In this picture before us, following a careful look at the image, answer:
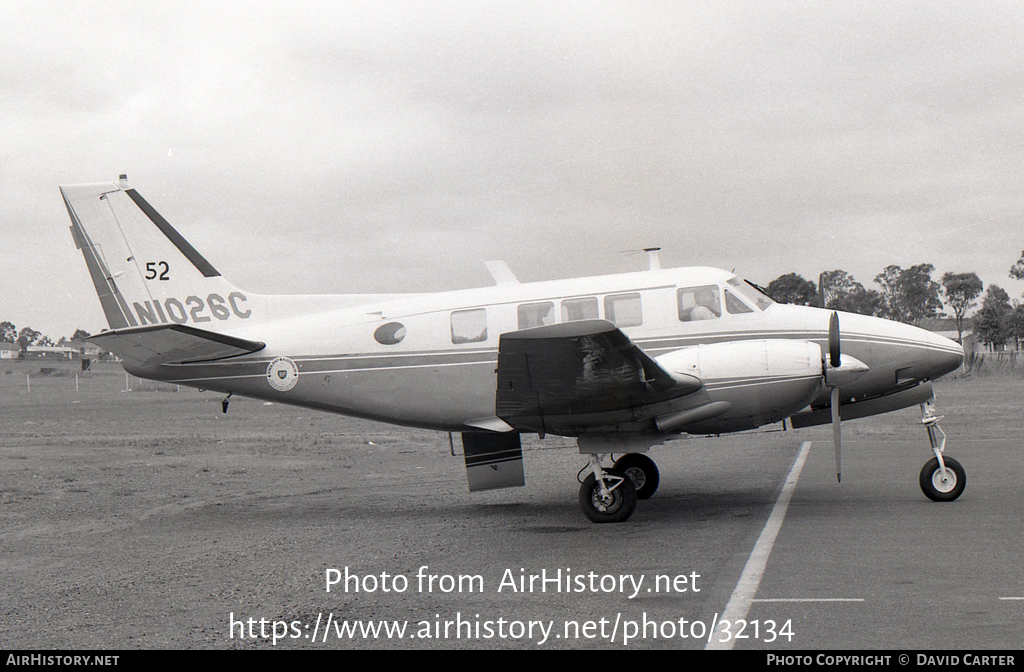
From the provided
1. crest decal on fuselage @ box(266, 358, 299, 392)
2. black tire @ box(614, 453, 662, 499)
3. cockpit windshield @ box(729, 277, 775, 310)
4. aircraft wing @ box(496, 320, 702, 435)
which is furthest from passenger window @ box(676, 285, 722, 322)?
crest decal on fuselage @ box(266, 358, 299, 392)

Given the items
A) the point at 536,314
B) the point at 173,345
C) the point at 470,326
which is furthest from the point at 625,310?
the point at 173,345

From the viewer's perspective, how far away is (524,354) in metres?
9.41

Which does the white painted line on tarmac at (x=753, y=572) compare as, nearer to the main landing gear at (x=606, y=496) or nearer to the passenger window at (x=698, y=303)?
the main landing gear at (x=606, y=496)

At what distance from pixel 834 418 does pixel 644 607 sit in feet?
A: 17.0

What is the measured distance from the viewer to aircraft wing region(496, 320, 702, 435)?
30.0ft

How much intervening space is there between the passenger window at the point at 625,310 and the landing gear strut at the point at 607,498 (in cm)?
189

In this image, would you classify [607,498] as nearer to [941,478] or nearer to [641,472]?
[641,472]

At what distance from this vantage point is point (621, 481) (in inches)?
414

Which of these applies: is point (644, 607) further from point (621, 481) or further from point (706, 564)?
point (621, 481)

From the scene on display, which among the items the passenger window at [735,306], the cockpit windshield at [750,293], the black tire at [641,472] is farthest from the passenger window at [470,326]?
the cockpit windshield at [750,293]

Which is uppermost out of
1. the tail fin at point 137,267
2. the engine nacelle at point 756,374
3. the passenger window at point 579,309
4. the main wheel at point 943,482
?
the tail fin at point 137,267

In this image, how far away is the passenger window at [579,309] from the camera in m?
11.0
